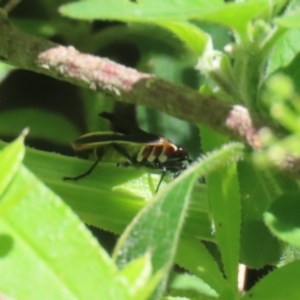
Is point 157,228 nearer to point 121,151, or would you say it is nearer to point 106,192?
point 106,192

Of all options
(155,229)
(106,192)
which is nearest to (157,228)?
(155,229)

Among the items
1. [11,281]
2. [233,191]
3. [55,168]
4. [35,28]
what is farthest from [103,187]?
[35,28]

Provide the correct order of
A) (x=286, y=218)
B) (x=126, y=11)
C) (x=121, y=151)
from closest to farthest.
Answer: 1. (x=126, y=11)
2. (x=286, y=218)
3. (x=121, y=151)

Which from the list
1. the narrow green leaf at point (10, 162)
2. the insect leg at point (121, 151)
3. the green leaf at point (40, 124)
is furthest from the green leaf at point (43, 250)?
the green leaf at point (40, 124)

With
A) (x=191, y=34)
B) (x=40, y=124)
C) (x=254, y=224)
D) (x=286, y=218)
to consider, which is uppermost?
(x=191, y=34)

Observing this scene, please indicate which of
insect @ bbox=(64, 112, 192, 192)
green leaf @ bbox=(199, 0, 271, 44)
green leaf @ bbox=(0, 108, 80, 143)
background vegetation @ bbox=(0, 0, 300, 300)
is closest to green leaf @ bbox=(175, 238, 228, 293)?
background vegetation @ bbox=(0, 0, 300, 300)

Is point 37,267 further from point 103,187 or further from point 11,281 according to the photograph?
point 103,187

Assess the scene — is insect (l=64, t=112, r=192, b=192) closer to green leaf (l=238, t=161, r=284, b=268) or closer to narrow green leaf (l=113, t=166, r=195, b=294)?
green leaf (l=238, t=161, r=284, b=268)

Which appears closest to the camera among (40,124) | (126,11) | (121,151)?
(126,11)
